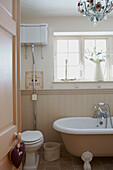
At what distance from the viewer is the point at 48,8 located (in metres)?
2.83

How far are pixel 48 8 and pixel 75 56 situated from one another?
3.67 ft

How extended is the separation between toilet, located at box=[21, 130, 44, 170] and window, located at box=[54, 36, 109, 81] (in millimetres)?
1407

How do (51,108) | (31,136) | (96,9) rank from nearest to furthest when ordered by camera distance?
(96,9), (31,136), (51,108)

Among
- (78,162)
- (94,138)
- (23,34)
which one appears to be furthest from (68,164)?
(23,34)

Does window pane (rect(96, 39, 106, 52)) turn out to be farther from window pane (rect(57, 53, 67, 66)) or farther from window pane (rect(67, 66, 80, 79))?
window pane (rect(57, 53, 67, 66))

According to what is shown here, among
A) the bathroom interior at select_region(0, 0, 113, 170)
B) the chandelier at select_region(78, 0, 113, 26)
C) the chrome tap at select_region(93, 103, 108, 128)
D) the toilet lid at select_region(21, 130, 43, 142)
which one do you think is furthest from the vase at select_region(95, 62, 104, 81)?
the toilet lid at select_region(21, 130, 43, 142)

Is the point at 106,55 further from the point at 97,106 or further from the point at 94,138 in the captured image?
the point at 94,138

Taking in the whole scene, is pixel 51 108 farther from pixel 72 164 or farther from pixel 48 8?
pixel 48 8

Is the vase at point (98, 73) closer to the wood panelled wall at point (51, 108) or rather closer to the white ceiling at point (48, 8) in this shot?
the wood panelled wall at point (51, 108)

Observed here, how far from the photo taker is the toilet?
2227 millimetres

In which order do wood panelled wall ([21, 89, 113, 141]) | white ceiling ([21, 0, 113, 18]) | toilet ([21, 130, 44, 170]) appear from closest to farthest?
toilet ([21, 130, 44, 170])
white ceiling ([21, 0, 113, 18])
wood panelled wall ([21, 89, 113, 141])

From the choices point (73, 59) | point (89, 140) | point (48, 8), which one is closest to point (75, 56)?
point (73, 59)

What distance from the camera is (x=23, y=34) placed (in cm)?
297

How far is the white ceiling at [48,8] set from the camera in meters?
2.62
